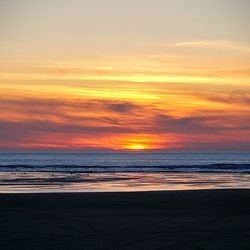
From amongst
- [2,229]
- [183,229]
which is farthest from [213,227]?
[2,229]

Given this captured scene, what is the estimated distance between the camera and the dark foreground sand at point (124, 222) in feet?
36.9

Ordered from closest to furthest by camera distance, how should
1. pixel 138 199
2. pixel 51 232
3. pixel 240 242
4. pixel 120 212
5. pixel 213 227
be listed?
pixel 240 242 < pixel 51 232 < pixel 213 227 < pixel 120 212 < pixel 138 199

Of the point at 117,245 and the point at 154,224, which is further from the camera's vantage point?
the point at 154,224

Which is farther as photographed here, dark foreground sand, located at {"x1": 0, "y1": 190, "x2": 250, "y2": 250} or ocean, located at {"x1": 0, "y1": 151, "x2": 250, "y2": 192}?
ocean, located at {"x1": 0, "y1": 151, "x2": 250, "y2": 192}

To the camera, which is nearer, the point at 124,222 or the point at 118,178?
the point at 124,222

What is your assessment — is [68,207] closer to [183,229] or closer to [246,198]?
[183,229]

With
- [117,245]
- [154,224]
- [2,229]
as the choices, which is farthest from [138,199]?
[117,245]

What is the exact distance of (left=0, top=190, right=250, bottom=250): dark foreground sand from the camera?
442 inches

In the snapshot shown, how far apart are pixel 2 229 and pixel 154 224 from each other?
3.85 m

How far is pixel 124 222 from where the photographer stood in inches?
561

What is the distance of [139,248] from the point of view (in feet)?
35.0

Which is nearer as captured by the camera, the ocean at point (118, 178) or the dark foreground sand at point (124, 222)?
the dark foreground sand at point (124, 222)

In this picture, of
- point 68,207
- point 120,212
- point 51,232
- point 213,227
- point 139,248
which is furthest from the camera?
point 68,207

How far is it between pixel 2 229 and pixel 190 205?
25.3 ft
